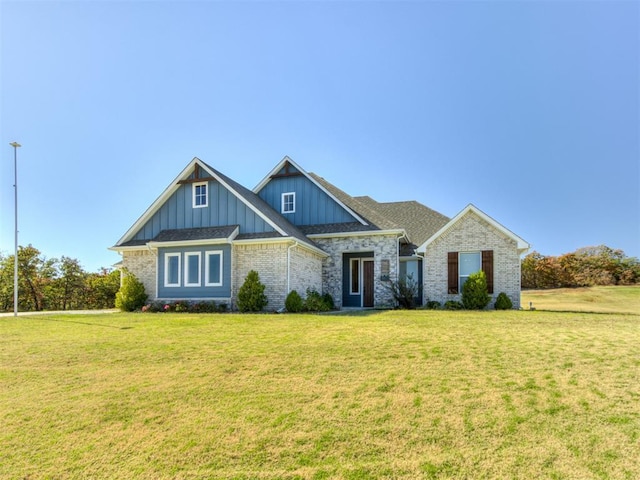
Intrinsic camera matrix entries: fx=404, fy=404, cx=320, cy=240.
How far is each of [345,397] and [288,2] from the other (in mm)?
12405

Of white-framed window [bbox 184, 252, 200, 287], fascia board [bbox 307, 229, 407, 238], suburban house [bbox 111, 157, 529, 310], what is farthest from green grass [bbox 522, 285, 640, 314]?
white-framed window [bbox 184, 252, 200, 287]

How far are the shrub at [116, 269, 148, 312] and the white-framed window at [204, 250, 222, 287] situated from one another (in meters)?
3.37

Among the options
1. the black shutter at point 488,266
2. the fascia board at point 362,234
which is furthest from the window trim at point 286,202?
the black shutter at point 488,266

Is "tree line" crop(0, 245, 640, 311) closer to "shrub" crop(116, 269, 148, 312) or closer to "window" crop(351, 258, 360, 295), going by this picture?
"shrub" crop(116, 269, 148, 312)

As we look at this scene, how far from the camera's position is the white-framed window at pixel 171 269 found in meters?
17.3

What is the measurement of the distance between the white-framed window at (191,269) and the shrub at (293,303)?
4.11m

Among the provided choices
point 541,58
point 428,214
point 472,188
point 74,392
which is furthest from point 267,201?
point 74,392

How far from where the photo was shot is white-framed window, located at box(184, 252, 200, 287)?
670 inches

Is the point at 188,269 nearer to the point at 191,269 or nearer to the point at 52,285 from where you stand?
the point at 191,269

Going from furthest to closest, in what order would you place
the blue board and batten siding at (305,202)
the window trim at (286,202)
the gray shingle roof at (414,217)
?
the gray shingle roof at (414,217)
the window trim at (286,202)
the blue board and batten siding at (305,202)

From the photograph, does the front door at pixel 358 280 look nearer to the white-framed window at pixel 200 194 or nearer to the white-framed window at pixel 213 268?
the white-framed window at pixel 213 268

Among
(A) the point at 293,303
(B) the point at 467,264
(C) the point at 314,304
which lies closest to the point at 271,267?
(A) the point at 293,303

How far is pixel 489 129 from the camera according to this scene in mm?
19547

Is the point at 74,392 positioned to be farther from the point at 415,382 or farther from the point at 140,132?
the point at 140,132
